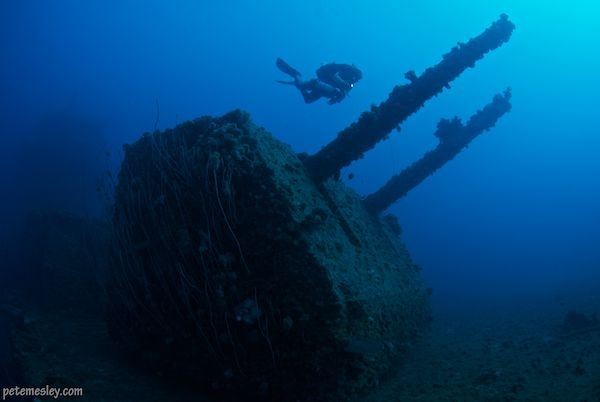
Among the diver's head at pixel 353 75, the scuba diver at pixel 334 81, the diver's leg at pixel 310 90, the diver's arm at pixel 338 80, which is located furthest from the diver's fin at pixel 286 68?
the diver's head at pixel 353 75

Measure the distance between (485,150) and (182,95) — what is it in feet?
298

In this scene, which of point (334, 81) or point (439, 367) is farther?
point (334, 81)

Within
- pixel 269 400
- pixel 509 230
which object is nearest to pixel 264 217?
pixel 269 400

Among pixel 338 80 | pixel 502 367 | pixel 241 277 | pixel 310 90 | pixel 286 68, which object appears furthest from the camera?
pixel 286 68

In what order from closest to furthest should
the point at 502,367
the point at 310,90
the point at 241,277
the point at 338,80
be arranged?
the point at 241,277, the point at 502,367, the point at 338,80, the point at 310,90

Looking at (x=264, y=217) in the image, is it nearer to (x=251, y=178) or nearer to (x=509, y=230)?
(x=251, y=178)

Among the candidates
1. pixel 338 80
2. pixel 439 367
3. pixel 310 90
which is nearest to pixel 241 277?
pixel 439 367

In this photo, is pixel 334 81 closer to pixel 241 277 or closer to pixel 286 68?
pixel 286 68

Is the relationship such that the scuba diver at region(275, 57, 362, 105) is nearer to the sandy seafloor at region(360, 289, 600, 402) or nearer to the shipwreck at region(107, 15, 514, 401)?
the shipwreck at region(107, 15, 514, 401)

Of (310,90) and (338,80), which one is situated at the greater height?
(310,90)

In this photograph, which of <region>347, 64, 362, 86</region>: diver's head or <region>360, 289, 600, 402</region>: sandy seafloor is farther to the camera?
<region>347, 64, 362, 86</region>: diver's head

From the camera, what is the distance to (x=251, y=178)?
5188 millimetres

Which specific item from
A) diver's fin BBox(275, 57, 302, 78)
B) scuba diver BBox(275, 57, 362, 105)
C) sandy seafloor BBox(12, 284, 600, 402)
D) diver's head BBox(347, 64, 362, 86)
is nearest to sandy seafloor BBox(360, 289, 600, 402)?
sandy seafloor BBox(12, 284, 600, 402)

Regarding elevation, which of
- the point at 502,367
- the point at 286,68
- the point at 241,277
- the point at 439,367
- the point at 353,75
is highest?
the point at 286,68
